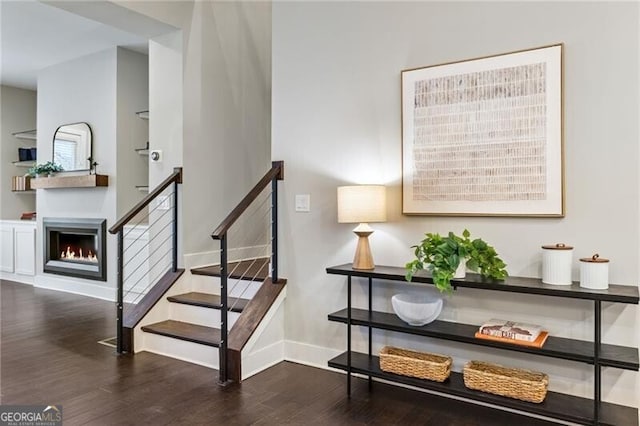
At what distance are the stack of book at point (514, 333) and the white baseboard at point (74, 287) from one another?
14.6ft

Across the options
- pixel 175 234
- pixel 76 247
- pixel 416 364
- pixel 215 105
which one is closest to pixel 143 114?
pixel 215 105

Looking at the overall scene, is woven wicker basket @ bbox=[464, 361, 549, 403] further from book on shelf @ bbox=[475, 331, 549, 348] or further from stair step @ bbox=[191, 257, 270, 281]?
stair step @ bbox=[191, 257, 270, 281]

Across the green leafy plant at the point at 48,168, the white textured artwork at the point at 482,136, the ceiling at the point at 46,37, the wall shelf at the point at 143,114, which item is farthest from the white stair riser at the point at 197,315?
the green leafy plant at the point at 48,168

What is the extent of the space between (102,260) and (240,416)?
3846mm

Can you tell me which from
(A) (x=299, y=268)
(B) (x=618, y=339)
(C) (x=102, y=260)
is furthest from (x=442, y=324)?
(C) (x=102, y=260)

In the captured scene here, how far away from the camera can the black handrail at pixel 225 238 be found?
2988 mm

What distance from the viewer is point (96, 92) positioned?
5777 mm

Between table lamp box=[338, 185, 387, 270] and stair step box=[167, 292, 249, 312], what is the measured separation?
1.17 metres

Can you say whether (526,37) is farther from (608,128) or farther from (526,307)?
(526,307)

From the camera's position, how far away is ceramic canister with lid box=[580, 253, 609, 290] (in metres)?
2.20

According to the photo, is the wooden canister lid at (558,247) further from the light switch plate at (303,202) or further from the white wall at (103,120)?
the white wall at (103,120)

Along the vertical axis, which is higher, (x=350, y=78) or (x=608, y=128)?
(x=350, y=78)

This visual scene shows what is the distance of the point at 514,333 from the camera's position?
7.75ft

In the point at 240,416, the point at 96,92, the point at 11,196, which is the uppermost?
the point at 96,92
